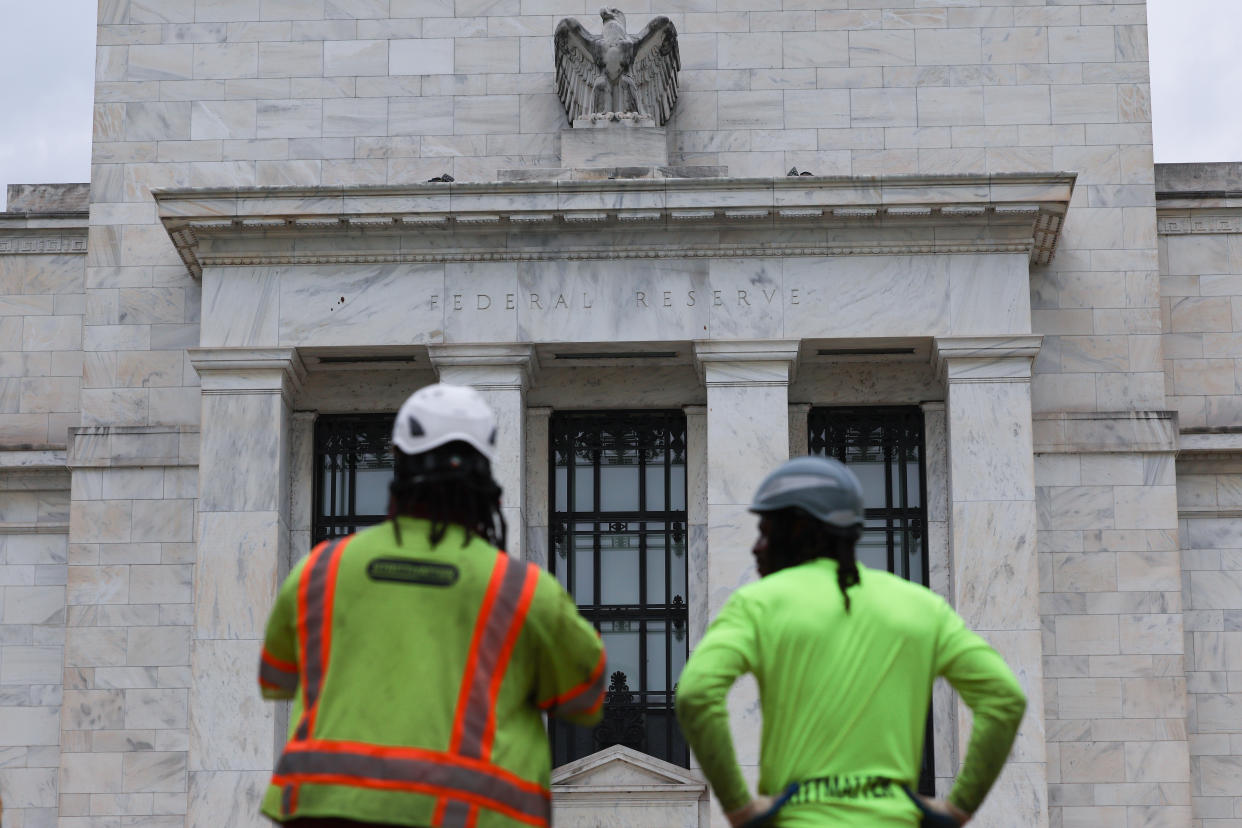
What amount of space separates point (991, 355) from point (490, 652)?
15.8 meters

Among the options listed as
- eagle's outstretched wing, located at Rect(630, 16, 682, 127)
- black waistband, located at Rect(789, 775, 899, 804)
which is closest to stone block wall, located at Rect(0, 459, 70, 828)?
eagle's outstretched wing, located at Rect(630, 16, 682, 127)

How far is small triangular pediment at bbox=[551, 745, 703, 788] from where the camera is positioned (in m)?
21.0

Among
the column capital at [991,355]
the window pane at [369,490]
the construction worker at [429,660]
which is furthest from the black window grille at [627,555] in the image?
the construction worker at [429,660]

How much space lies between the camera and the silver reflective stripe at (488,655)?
593 cm

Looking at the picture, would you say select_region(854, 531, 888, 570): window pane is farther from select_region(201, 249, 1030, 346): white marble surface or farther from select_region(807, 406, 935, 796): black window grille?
select_region(201, 249, 1030, 346): white marble surface

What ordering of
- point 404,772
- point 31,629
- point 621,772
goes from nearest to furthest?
point 404,772, point 621,772, point 31,629

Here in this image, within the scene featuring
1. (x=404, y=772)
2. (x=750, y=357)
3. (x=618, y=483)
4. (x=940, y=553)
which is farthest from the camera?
(x=618, y=483)

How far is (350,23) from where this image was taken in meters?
23.5

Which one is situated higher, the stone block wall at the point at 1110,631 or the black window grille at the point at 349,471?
the black window grille at the point at 349,471

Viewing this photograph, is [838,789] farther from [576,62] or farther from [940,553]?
[576,62]

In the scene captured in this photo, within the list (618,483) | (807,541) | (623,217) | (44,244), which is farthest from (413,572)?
(44,244)

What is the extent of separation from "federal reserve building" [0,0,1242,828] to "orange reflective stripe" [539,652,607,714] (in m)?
14.4

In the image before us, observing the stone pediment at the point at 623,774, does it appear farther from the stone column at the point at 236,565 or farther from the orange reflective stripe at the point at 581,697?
the orange reflective stripe at the point at 581,697

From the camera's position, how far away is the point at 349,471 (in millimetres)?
22641
